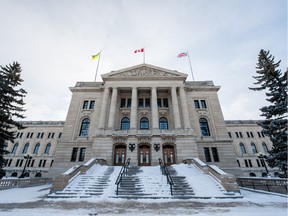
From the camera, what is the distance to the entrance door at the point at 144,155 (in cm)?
2062

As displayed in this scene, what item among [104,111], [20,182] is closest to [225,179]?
[104,111]

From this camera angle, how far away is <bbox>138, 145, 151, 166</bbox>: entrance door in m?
20.6

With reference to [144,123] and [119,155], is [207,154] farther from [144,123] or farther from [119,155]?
[119,155]

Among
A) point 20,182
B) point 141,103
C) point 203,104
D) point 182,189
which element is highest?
point 141,103

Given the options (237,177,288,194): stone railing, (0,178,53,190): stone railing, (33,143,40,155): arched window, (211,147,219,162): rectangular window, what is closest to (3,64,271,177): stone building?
(211,147,219,162): rectangular window

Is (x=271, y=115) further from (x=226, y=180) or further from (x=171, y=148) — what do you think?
(x=171, y=148)

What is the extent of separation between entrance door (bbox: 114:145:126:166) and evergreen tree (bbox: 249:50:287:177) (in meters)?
16.3

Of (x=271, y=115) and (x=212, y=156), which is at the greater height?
(x=271, y=115)

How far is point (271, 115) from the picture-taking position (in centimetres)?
1285

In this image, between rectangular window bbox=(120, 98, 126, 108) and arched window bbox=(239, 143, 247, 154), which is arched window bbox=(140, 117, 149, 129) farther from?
arched window bbox=(239, 143, 247, 154)

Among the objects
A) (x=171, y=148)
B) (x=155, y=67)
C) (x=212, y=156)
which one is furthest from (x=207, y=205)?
(x=155, y=67)

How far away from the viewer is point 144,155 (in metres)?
21.2

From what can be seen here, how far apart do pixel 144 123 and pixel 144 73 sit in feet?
31.2

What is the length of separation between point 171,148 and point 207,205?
14303 millimetres
